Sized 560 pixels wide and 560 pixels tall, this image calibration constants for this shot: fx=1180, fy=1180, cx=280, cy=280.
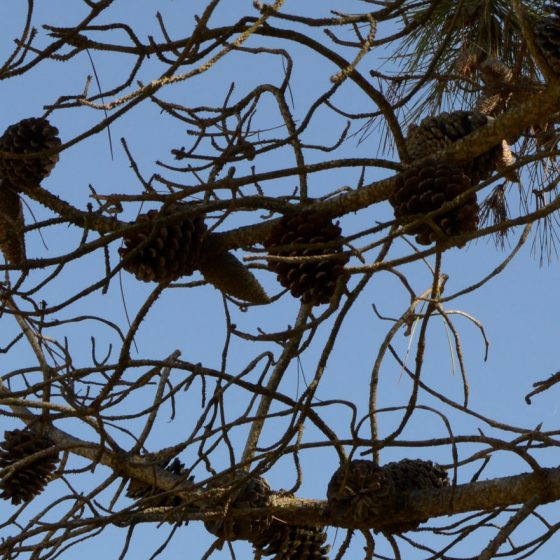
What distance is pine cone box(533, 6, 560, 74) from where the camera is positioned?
63.9 inches

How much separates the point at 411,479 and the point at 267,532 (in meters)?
0.30

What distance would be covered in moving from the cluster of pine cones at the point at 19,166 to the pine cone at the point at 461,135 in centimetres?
59

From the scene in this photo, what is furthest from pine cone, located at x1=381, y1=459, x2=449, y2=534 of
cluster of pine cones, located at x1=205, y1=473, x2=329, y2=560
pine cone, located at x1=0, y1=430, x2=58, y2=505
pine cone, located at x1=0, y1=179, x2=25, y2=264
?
pine cone, located at x1=0, y1=179, x2=25, y2=264

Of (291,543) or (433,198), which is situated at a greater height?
(433,198)

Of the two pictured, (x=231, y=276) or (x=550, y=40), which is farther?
(x=231, y=276)

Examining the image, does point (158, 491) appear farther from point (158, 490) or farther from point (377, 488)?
point (377, 488)

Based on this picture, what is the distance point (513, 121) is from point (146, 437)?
0.76 metres

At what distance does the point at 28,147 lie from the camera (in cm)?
192

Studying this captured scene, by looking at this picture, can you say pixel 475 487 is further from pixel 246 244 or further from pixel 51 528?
pixel 51 528

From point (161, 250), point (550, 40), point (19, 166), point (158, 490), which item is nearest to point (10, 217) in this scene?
point (19, 166)

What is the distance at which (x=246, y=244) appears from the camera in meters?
1.80

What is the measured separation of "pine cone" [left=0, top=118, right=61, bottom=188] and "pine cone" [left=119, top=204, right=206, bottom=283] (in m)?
0.26

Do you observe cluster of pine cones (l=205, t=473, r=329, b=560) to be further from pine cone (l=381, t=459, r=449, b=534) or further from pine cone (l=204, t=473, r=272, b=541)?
pine cone (l=381, t=459, r=449, b=534)

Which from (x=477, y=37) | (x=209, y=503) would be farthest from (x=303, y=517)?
(x=477, y=37)
